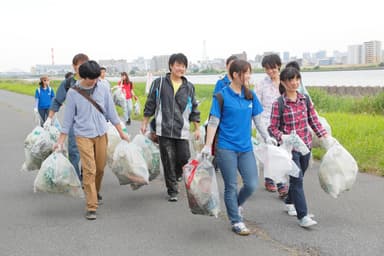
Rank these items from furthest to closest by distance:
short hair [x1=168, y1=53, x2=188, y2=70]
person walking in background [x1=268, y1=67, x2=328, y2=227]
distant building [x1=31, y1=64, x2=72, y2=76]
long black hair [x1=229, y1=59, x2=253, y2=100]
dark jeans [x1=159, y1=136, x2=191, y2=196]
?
distant building [x1=31, y1=64, x2=72, y2=76], dark jeans [x1=159, y1=136, x2=191, y2=196], short hair [x1=168, y1=53, x2=188, y2=70], person walking in background [x1=268, y1=67, x2=328, y2=227], long black hair [x1=229, y1=59, x2=253, y2=100]

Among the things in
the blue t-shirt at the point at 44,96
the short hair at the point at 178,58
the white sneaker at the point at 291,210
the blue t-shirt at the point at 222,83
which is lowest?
the white sneaker at the point at 291,210

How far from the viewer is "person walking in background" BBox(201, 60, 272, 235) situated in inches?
171

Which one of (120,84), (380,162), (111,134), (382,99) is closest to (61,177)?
(111,134)

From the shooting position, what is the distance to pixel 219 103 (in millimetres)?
4332

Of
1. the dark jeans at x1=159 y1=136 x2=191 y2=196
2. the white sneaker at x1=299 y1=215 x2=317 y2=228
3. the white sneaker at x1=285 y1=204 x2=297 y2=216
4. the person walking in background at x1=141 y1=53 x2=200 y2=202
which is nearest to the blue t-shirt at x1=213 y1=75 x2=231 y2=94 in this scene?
the person walking in background at x1=141 y1=53 x2=200 y2=202

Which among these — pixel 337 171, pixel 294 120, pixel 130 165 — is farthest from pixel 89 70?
pixel 337 171

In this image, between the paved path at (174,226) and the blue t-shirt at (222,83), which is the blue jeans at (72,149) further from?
the blue t-shirt at (222,83)

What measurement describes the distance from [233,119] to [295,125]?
674 mm

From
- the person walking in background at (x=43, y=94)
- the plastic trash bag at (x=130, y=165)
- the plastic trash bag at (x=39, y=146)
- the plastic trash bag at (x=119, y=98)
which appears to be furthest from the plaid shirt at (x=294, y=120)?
the plastic trash bag at (x=119, y=98)

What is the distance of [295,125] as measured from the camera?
4.59 metres

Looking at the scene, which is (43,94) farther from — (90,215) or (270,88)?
(270,88)

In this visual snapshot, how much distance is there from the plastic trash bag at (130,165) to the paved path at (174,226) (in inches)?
13.5

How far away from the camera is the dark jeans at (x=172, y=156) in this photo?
5.56 metres

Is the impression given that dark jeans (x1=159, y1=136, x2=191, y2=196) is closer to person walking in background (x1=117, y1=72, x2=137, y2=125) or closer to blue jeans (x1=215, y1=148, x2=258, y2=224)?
blue jeans (x1=215, y1=148, x2=258, y2=224)
